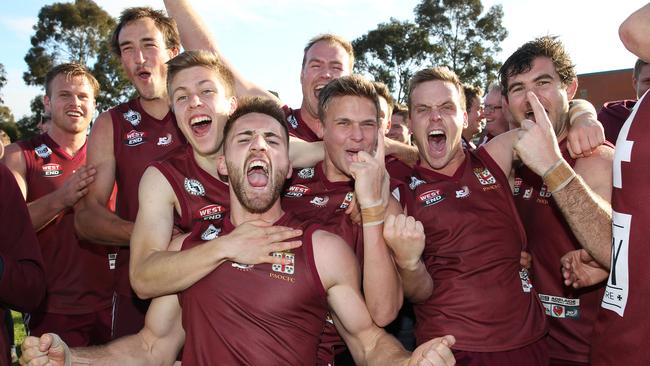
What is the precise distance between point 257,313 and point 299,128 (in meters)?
2.56

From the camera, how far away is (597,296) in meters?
3.84

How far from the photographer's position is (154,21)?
4.92m

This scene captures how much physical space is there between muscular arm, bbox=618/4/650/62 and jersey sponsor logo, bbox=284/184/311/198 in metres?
2.29

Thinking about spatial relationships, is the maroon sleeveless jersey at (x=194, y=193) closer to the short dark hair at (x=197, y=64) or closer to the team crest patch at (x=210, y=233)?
the team crest patch at (x=210, y=233)

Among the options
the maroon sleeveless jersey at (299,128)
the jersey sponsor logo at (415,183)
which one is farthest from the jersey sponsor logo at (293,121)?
the jersey sponsor logo at (415,183)

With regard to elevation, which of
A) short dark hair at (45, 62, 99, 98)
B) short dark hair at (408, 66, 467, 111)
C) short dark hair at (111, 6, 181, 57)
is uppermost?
short dark hair at (111, 6, 181, 57)

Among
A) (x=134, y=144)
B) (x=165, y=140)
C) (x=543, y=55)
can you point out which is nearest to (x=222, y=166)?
(x=165, y=140)

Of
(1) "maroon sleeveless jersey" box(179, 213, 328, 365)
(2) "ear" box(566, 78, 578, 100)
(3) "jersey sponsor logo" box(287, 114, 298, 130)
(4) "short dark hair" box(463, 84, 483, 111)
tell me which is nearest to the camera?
(1) "maroon sleeveless jersey" box(179, 213, 328, 365)

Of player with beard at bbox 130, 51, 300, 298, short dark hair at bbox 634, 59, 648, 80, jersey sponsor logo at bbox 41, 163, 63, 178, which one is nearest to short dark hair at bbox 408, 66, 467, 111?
player with beard at bbox 130, 51, 300, 298

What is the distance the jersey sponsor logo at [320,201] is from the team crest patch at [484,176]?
3.50 feet

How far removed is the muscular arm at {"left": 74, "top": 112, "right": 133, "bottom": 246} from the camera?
450 centimetres

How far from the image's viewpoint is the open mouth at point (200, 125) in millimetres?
3826

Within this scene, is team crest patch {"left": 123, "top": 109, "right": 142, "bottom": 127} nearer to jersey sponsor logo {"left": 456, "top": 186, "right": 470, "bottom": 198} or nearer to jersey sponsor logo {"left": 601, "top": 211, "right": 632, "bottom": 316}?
jersey sponsor logo {"left": 456, "top": 186, "right": 470, "bottom": 198}

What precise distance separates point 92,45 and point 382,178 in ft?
128
